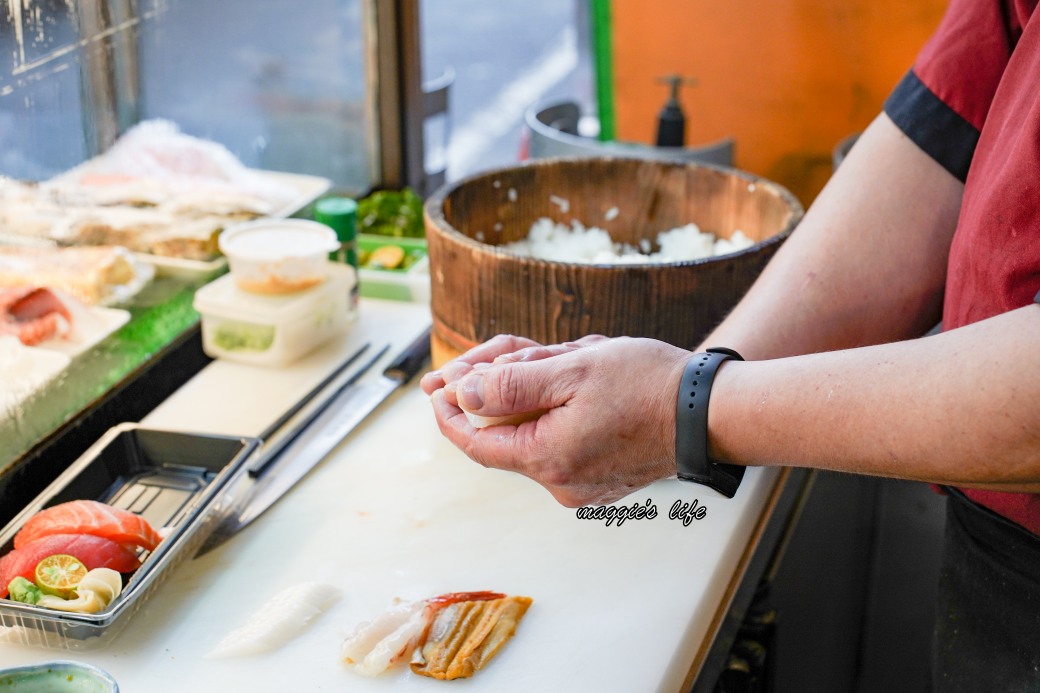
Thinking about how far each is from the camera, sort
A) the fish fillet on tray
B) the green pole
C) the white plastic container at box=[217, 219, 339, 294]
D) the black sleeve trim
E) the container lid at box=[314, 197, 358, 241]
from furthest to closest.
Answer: the green pole → the container lid at box=[314, 197, 358, 241] → the white plastic container at box=[217, 219, 339, 294] → the fish fillet on tray → the black sleeve trim

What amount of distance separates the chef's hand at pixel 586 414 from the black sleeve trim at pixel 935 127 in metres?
0.44

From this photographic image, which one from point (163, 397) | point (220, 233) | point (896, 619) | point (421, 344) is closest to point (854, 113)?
point (896, 619)

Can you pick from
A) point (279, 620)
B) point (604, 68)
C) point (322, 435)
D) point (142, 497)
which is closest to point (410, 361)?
point (322, 435)

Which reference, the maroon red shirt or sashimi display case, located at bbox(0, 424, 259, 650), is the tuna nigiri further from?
the maroon red shirt

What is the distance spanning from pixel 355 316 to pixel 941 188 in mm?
1051

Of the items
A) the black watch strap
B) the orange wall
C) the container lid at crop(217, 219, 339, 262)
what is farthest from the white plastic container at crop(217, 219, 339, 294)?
the orange wall

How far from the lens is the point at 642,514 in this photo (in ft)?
4.32

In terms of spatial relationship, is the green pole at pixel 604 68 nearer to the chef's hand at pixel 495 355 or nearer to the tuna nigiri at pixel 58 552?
the chef's hand at pixel 495 355

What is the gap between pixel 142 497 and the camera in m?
1.33

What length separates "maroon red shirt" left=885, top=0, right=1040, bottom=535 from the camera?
0.94m

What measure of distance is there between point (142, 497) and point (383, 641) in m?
0.47

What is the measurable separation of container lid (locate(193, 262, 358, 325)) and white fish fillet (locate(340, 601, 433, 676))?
677 mm

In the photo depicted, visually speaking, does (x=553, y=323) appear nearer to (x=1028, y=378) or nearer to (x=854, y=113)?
(x=1028, y=378)

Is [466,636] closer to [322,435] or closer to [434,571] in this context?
[434,571]
